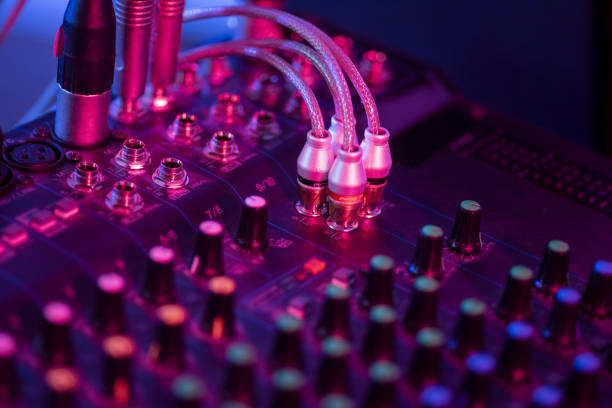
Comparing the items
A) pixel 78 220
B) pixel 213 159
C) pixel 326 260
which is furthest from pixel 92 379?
pixel 213 159

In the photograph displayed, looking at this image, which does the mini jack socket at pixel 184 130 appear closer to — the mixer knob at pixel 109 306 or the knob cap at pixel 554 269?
the mixer knob at pixel 109 306

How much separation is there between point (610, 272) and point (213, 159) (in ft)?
1.95

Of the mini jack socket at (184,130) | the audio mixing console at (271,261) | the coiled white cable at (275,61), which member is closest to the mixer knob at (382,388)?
the audio mixing console at (271,261)

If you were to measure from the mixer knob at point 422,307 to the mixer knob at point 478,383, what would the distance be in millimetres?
129

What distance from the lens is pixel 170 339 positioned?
0.94 meters

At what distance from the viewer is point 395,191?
1420 mm

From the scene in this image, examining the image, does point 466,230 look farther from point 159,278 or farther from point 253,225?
point 159,278

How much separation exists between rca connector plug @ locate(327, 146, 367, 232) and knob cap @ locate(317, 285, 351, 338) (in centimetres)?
22

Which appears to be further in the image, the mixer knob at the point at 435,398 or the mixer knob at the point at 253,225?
the mixer knob at the point at 253,225

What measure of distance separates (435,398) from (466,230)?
0.42m

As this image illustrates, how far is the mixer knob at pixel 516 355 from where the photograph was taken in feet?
3.23

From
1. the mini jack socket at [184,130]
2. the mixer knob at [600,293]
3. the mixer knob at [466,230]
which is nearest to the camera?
the mixer knob at [600,293]

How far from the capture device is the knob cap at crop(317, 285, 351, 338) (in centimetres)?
101

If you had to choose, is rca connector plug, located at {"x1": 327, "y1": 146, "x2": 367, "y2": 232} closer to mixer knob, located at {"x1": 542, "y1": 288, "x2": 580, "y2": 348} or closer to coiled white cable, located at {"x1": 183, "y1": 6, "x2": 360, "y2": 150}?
coiled white cable, located at {"x1": 183, "y1": 6, "x2": 360, "y2": 150}
